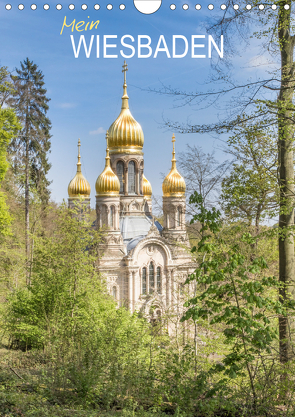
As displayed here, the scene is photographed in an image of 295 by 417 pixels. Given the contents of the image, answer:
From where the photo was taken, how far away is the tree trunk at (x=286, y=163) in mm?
7676

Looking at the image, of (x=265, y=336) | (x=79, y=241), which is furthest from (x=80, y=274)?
(x=265, y=336)

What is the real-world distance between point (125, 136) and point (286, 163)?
23385 mm

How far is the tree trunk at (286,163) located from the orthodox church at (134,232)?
1512 cm

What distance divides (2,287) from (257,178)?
16.5 m

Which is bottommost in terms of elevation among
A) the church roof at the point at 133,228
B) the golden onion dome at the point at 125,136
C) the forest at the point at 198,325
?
the forest at the point at 198,325

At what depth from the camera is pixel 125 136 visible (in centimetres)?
3108

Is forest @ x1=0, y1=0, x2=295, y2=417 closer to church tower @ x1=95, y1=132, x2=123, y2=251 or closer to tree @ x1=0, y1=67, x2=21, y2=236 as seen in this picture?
tree @ x1=0, y1=67, x2=21, y2=236

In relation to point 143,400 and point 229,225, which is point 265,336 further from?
point 229,225

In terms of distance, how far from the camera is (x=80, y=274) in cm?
1116

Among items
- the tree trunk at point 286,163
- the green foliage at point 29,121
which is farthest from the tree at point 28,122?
the tree trunk at point 286,163

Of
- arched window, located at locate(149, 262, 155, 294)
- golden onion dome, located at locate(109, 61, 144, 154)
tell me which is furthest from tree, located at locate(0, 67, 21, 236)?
golden onion dome, located at locate(109, 61, 144, 154)

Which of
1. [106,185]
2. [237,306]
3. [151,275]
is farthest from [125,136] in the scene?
[237,306]

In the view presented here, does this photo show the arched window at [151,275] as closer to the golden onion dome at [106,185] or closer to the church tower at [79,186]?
the golden onion dome at [106,185]

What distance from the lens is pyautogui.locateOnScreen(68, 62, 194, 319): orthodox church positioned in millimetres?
26266
